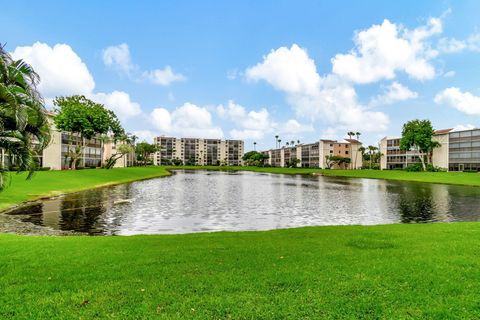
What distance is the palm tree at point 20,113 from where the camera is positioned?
1231 cm

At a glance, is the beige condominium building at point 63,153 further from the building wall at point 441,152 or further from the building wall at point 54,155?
the building wall at point 441,152

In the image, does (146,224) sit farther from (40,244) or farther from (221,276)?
(221,276)

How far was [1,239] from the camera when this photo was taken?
636 inches

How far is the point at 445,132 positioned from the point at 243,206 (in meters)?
129

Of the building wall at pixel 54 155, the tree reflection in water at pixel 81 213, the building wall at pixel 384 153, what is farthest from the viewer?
the building wall at pixel 384 153

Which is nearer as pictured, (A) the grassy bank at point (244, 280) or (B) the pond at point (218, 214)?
(A) the grassy bank at point (244, 280)

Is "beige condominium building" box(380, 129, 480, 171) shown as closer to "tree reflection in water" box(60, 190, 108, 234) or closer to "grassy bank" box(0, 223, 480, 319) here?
"tree reflection in water" box(60, 190, 108, 234)

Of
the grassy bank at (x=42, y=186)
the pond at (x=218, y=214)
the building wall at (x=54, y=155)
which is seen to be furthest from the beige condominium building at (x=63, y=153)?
the pond at (x=218, y=214)

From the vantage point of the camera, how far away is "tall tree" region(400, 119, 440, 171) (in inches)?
5056

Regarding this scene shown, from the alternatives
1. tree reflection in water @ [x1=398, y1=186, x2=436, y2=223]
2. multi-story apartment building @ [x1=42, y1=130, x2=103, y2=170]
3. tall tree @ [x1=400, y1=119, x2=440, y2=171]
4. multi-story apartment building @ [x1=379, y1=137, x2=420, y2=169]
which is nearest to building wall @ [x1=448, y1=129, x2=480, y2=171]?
tall tree @ [x1=400, y1=119, x2=440, y2=171]

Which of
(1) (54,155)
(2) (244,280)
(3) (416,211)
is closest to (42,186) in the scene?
(2) (244,280)

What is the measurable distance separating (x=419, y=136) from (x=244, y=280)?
448 feet

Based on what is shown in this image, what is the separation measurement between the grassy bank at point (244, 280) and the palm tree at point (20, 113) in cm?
405

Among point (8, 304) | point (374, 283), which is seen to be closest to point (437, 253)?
point (374, 283)
